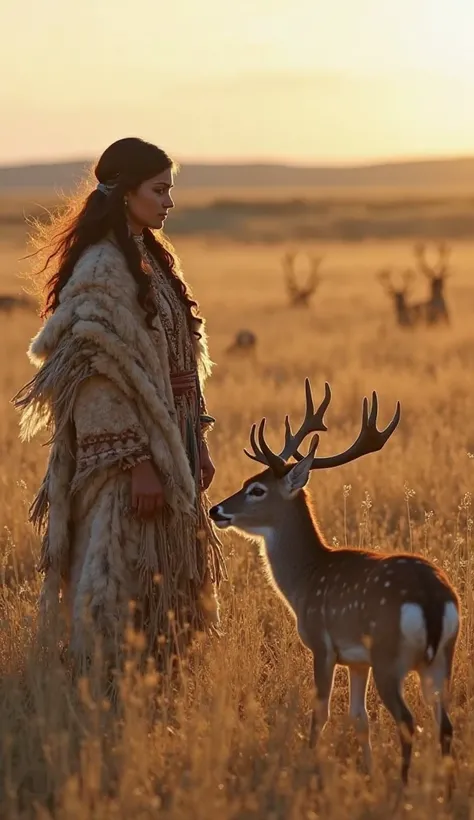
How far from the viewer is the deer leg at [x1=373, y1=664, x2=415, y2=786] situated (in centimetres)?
430

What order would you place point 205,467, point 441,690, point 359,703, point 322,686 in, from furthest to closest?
point 205,467
point 359,703
point 322,686
point 441,690

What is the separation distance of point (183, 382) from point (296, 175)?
552 feet

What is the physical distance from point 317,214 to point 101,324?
3285 inches

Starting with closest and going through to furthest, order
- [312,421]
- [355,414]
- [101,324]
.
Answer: [101,324], [312,421], [355,414]

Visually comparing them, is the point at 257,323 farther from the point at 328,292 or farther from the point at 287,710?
the point at 287,710

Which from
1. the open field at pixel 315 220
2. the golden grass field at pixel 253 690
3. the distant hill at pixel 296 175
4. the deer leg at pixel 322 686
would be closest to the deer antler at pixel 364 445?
the golden grass field at pixel 253 690

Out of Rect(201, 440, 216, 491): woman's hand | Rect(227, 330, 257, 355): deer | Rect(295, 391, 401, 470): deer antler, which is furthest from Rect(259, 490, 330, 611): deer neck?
Rect(227, 330, 257, 355): deer

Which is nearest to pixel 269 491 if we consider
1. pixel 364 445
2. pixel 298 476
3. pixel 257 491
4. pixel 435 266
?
pixel 257 491

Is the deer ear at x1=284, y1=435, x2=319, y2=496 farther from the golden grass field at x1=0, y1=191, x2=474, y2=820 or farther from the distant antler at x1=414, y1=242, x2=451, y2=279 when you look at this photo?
the distant antler at x1=414, y1=242, x2=451, y2=279

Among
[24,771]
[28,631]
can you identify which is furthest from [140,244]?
[24,771]

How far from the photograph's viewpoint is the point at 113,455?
5.32 metres

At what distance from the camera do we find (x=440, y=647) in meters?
4.33

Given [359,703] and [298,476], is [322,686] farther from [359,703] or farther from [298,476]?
[298,476]

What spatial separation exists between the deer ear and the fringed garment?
40cm
